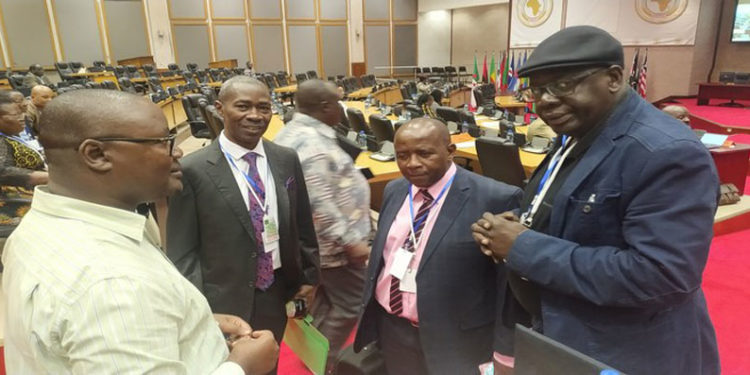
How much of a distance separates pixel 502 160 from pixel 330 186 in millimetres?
2391

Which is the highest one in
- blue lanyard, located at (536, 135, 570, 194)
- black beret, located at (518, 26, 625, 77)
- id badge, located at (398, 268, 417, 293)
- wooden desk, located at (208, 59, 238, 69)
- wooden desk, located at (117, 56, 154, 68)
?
wooden desk, located at (117, 56, 154, 68)

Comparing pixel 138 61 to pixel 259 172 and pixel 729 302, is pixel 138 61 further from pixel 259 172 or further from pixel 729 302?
pixel 729 302

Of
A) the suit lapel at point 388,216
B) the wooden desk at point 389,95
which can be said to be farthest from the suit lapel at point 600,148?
the wooden desk at point 389,95

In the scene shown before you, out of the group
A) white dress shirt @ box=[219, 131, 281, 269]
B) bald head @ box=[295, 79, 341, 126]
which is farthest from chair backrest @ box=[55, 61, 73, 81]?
white dress shirt @ box=[219, 131, 281, 269]

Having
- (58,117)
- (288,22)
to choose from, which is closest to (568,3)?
(288,22)

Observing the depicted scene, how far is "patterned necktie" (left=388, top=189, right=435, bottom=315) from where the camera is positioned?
5.98 feet

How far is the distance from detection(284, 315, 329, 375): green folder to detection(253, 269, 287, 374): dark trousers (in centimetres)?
7

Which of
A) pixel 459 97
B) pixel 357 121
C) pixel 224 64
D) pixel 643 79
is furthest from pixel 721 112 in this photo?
pixel 224 64

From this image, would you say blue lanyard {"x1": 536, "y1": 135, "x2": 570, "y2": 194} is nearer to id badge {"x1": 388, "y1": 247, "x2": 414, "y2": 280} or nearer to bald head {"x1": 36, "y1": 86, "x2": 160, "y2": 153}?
id badge {"x1": 388, "y1": 247, "x2": 414, "y2": 280}

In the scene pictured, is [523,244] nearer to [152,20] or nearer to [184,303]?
[184,303]

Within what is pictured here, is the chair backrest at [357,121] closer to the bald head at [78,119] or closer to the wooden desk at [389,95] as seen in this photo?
the bald head at [78,119]

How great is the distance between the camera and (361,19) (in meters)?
20.6

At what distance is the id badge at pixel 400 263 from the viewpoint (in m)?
1.78

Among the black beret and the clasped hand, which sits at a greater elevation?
the black beret
